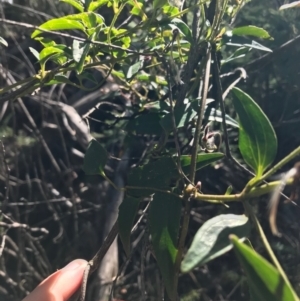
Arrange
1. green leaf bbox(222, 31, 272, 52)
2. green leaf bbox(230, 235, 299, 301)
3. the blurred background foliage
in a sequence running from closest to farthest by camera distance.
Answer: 1. green leaf bbox(230, 235, 299, 301)
2. green leaf bbox(222, 31, 272, 52)
3. the blurred background foliage

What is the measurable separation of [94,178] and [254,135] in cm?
93

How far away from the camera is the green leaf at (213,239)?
28cm

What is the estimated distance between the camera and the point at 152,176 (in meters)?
0.47

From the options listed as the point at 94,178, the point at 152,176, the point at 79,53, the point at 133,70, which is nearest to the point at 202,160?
the point at 152,176

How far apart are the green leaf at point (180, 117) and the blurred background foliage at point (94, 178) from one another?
0.26 meters

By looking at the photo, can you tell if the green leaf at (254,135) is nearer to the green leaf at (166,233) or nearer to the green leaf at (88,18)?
the green leaf at (166,233)

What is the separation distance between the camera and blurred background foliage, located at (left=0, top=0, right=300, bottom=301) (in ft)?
3.13

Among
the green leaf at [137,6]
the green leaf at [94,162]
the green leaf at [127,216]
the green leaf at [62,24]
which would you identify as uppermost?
the green leaf at [137,6]

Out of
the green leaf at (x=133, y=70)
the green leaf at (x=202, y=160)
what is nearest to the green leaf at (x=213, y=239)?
the green leaf at (x=202, y=160)

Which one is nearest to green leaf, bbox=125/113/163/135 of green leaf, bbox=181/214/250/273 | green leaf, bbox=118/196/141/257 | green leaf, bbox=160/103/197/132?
green leaf, bbox=160/103/197/132

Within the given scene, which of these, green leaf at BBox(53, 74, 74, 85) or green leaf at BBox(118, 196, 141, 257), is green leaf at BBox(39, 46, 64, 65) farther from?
green leaf at BBox(118, 196, 141, 257)

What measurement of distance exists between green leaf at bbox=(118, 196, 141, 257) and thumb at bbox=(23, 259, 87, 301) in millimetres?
104

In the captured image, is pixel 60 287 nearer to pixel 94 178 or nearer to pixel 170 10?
pixel 170 10

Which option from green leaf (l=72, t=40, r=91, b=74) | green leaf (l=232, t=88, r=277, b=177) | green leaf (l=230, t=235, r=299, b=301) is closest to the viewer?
green leaf (l=230, t=235, r=299, b=301)
